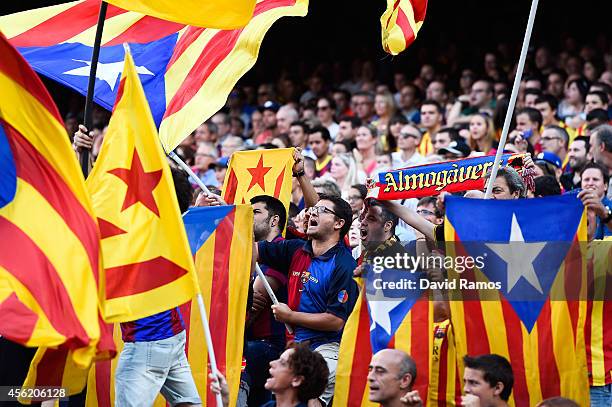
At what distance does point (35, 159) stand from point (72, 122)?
11652 mm

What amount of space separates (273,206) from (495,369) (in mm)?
2715

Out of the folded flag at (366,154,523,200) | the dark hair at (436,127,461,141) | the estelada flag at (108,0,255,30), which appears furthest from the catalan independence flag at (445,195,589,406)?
the dark hair at (436,127,461,141)

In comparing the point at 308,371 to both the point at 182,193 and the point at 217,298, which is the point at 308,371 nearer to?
the point at 217,298

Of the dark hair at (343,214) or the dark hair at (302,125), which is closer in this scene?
the dark hair at (343,214)

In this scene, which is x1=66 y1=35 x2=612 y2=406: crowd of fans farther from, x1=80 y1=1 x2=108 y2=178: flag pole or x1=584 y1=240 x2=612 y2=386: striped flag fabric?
x1=584 y1=240 x2=612 y2=386: striped flag fabric

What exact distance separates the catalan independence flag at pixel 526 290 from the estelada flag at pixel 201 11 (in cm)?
172

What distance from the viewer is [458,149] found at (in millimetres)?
10109

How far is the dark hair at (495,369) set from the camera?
5746 millimetres

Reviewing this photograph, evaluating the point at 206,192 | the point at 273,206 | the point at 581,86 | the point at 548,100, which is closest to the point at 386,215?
the point at 273,206

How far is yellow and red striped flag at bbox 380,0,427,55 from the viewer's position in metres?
7.38

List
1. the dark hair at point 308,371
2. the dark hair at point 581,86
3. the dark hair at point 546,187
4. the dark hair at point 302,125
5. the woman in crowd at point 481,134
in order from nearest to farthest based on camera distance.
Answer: the dark hair at point 308,371 < the dark hair at point 546,187 < the woman in crowd at point 481,134 < the dark hair at point 581,86 < the dark hair at point 302,125

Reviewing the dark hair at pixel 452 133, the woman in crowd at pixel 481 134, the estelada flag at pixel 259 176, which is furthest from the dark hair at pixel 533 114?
the estelada flag at pixel 259 176

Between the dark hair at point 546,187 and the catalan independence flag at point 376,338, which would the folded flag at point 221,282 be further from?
the dark hair at point 546,187

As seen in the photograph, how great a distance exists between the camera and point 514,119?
40.1 ft
